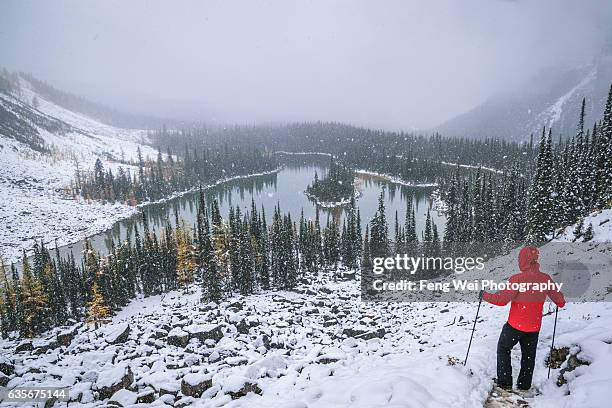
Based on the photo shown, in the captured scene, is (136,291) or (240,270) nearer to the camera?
(240,270)

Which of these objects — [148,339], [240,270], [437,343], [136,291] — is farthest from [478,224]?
[136,291]

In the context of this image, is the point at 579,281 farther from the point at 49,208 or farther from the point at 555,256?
the point at 49,208

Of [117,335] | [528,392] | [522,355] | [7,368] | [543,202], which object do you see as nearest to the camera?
[522,355]

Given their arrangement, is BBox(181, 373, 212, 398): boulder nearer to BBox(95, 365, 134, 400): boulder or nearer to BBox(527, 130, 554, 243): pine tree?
BBox(95, 365, 134, 400): boulder

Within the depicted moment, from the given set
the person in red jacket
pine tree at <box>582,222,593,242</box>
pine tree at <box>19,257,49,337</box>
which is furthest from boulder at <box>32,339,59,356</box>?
pine tree at <box>582,222,593,242</box>

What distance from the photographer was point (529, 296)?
26.0 ft

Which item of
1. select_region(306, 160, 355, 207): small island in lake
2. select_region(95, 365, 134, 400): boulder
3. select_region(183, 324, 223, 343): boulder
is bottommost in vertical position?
select_region(306, 160, 355, 207): small island in lake

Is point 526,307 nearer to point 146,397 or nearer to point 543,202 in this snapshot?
point 146,397

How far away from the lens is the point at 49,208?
158m

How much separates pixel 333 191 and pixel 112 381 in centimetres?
15674

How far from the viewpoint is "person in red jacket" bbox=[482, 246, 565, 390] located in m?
7.94

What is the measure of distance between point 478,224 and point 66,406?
7107cm

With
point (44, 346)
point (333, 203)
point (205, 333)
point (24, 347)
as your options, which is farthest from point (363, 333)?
point (333, 203)

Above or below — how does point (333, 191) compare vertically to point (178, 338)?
below
